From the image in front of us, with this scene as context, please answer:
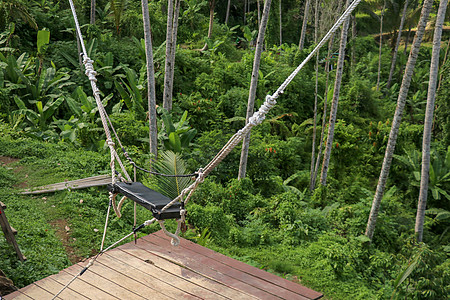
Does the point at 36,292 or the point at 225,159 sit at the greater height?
the point at 36,292

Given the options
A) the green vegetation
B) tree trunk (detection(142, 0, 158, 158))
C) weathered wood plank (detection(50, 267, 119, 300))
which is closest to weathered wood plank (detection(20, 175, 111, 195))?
the green vegetation

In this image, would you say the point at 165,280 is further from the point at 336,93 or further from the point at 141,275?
the point at 336,93

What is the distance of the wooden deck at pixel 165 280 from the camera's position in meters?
3.63

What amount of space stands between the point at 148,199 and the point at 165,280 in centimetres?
93

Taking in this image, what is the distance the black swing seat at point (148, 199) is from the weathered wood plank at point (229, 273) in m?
0.95

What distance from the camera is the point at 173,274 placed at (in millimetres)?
3930

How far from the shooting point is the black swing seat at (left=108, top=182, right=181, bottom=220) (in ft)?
10.5

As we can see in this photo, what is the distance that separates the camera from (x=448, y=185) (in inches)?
376

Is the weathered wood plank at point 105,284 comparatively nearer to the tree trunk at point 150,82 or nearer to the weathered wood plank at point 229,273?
the weathered wood plank at point 229,273

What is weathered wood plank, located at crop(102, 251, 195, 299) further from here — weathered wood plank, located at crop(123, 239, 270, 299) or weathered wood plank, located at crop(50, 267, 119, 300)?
weathered wood plank, located at crop(50, 267, 119, 300)

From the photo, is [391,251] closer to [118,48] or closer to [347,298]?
[347,298]

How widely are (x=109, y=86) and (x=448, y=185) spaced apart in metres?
8.36

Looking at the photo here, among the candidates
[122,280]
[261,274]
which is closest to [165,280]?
[122,280]

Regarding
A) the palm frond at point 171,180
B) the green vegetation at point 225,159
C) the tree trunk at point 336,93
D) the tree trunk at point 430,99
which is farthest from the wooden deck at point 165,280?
the tree trunk at point 336,93
